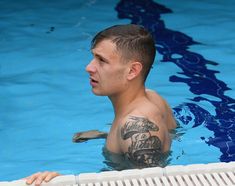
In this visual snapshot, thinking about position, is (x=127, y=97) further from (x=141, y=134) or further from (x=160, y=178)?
(x=160, y=178)

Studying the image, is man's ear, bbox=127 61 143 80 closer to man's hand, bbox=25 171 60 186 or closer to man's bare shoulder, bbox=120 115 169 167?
man's bare shoulder, bbox=120 115 169 167

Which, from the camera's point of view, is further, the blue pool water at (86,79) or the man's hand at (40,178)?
the blue pool water at (86,79)

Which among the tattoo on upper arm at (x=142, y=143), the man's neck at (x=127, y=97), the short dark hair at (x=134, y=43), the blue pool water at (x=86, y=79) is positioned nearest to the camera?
the tattoo on upper arm at (x=142, y=143)

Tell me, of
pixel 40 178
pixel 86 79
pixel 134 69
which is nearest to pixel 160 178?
pixel 40 178

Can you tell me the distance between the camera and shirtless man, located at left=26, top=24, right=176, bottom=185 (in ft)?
10.4

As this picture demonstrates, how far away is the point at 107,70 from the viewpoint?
3.34 meters

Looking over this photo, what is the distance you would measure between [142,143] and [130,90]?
36cm

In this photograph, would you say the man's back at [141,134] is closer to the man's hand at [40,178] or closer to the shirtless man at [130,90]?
the shirtless man at [130,90]

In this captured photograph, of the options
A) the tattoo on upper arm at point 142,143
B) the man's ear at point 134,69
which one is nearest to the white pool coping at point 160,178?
the tattoo on upper arm at point 142,143

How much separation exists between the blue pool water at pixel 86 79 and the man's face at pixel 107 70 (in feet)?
2.12

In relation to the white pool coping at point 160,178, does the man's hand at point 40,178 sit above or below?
below

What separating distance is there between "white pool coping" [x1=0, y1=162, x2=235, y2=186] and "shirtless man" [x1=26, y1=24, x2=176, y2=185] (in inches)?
17.9

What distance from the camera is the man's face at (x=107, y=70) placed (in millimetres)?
3312

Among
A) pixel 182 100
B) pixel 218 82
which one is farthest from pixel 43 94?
pixel 218 82
